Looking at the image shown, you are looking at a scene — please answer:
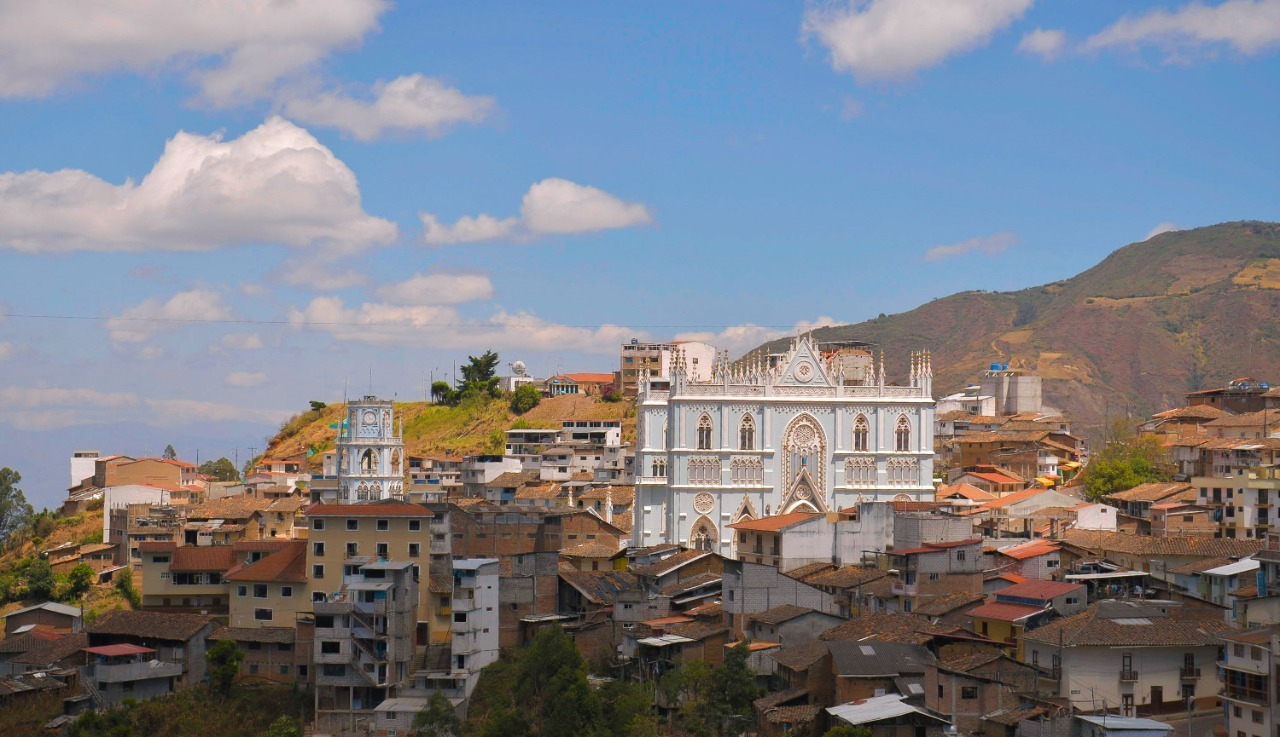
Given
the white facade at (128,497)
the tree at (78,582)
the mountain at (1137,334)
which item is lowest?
the tree at (78,582)

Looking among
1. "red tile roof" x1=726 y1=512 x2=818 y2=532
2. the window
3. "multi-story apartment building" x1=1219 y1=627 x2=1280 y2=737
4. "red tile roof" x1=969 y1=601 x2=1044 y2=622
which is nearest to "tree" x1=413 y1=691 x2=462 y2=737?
"red tile roof" x1=969 y1=601 x2=1044 y2=622

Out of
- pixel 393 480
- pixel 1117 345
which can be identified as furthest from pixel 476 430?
pixel 1117 345

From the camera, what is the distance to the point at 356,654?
40031mm

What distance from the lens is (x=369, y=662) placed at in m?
40.0

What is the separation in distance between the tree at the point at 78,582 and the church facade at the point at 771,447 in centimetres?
2151

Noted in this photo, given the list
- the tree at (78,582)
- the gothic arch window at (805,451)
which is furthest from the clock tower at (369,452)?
the gothic arch window at (805,451)

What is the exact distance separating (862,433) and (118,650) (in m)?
30.9

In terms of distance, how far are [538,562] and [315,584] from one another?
6356 mm

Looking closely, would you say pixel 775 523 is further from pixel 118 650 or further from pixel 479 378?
pixel 479 378

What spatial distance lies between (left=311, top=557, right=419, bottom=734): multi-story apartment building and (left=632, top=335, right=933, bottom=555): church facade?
2114cm

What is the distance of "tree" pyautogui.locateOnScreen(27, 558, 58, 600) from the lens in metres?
60.7

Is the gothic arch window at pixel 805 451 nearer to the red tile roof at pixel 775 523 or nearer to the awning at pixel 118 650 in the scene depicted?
the red tile roof at pixel 775 523

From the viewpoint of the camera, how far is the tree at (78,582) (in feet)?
199

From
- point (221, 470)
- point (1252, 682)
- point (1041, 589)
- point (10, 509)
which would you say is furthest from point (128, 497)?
point (1252, 682)
